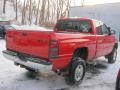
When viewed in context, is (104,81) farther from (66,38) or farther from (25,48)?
(25,48)

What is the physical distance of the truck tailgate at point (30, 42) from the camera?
657 centimetres

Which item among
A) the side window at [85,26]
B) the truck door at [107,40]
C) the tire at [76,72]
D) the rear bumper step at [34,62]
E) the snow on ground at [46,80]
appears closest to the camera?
the rear bumper step at [34,62]

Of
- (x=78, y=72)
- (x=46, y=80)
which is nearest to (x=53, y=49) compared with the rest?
(x=78, y=72)

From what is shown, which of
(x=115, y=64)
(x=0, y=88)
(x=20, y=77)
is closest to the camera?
(x=0, y=88)

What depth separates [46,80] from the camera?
25.3 feet

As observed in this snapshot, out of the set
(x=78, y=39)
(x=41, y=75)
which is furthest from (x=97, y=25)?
(x=41, y=75)

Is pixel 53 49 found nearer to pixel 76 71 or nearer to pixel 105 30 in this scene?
pixel 76 71

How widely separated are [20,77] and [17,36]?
129 cm

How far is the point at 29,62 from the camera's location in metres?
6.84

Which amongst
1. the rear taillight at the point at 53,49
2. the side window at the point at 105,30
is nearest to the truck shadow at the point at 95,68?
the side window at the point at 105,30

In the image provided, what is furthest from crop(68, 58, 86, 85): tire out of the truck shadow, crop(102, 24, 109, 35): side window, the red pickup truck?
crop(102, 24, 109, 35): side window

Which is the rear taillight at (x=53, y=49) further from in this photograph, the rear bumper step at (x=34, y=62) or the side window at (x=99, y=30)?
the side window at (x=99, y=30)

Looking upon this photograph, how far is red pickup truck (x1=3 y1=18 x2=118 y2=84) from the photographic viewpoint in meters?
6.56

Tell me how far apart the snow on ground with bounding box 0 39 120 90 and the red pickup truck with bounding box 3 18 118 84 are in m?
0.33
